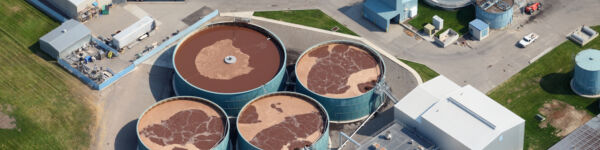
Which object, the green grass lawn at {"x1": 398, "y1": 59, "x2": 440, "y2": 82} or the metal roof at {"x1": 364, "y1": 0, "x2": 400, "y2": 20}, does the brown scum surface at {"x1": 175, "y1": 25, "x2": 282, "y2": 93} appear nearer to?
the metal roof at {"x1": 364, "y1": 0, "x2": 400, "y2": 20}

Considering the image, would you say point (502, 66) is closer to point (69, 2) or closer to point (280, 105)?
point (280, 105)

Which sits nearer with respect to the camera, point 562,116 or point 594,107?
point 562,116

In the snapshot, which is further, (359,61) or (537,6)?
(537,6)

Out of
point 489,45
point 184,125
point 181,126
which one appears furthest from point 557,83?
point 181,126

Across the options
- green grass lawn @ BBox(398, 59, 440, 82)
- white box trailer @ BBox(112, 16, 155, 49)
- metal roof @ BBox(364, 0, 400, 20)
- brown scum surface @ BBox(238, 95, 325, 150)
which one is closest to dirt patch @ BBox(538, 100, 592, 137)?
green grass lawn @ BBox(398, 59, 440, 82)

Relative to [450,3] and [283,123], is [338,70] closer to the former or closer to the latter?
[283,123]

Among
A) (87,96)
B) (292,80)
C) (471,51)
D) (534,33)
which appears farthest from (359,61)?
(87,96)

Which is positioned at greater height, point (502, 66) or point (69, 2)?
point (69, 2)
